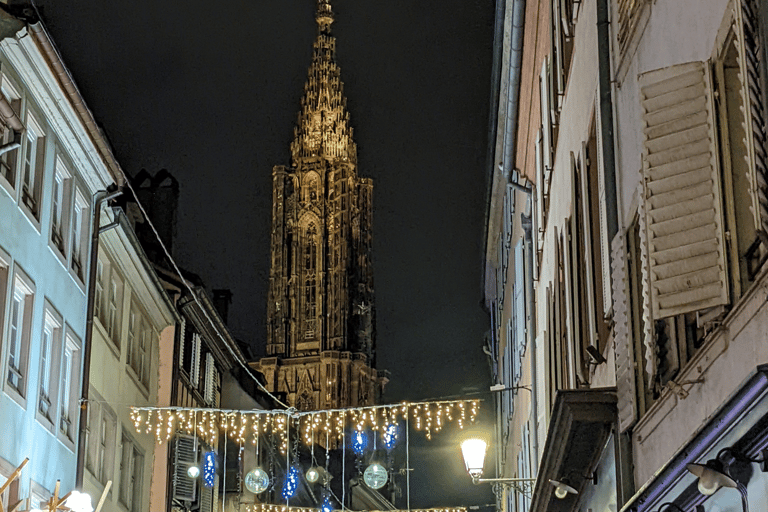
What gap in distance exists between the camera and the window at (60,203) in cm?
2152

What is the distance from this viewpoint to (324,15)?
380 ft

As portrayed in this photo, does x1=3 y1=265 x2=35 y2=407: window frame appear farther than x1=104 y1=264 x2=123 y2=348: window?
No

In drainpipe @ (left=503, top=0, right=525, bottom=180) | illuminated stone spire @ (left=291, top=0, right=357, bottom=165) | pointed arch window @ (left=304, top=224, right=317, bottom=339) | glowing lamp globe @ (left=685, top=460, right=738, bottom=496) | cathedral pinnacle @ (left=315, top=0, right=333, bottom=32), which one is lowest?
glowing lamp globe @ (left=685, top=460, right=738, bottom=496)

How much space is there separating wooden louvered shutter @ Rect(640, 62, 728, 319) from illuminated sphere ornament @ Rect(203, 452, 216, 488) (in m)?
28.3

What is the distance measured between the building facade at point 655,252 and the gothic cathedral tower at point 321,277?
82.9m

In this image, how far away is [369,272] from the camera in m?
105

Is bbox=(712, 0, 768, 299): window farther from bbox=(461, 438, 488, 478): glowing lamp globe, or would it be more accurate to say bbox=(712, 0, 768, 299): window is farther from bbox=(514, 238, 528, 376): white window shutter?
A: bbox=(514, 238, 528, 376): white window shutter

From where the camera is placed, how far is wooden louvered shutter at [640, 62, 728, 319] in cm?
682

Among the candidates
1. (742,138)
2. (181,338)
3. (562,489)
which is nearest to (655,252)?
(742,138)

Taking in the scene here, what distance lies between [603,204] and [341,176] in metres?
95.0

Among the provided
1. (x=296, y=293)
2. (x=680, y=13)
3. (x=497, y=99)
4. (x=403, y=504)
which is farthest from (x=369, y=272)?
(x=680, y=13)

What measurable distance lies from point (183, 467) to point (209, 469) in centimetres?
244

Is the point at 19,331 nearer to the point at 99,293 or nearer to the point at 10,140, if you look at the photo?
the point at 10,140

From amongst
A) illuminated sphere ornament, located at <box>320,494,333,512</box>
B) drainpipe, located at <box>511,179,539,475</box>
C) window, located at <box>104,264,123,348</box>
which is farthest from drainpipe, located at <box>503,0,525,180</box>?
illuminated sphere ornament, located at <box>320,494,333,512</box>
